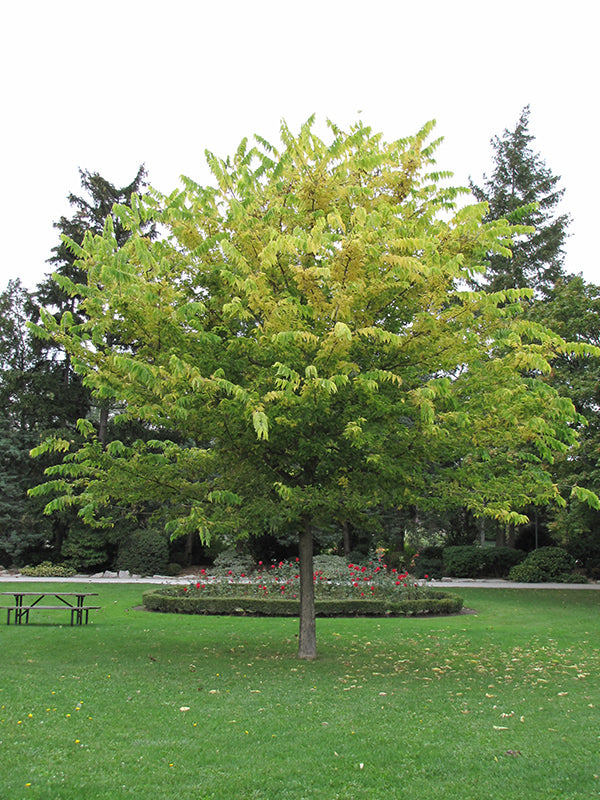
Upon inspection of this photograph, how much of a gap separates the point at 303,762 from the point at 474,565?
77.9ft

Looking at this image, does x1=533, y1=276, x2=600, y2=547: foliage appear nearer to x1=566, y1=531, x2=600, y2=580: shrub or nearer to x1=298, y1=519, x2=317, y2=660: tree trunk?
x1=566, y1=531, x2=600, y2=580: shrub

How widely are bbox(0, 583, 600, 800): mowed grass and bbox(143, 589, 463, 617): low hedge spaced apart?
358cm

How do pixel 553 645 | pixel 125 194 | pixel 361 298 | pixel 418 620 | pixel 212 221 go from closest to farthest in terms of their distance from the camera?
1. pixel 361 298
2. pixel 212 221
3. pixel 553 645
4. pixel 418 620
5. pixel 125 194

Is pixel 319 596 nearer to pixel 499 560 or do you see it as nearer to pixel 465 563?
pixel 465 563

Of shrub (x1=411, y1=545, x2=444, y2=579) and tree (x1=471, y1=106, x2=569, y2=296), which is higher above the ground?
tree (x1=471, y1=106, x2=569, y2=296)

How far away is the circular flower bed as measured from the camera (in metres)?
15.5

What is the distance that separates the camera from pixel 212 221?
8.75m

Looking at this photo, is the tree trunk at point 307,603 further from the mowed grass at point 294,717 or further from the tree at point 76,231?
the tree at point 76,231

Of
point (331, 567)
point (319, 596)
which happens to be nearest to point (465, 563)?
point (331, 567)

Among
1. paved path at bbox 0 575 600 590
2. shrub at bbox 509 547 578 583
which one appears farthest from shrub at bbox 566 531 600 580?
paved path at bbox 0 575 600 590

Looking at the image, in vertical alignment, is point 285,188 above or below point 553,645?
above

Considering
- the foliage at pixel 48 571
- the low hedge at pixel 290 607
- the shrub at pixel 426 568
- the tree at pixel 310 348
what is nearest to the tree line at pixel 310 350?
the tree at pixel 310 348

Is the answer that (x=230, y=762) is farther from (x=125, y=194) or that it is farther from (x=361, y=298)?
(x=125, y=194)

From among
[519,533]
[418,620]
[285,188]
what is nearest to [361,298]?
[285,188]
